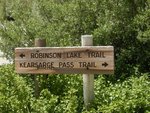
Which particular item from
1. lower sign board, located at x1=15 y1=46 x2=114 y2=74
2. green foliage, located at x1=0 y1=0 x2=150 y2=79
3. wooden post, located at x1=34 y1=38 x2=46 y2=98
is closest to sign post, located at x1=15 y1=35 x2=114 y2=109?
lower sign board, located at x1=15 y1=46 x2=114 y2=74

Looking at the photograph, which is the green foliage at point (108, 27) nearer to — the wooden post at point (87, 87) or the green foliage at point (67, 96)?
the green foliage at point (67, 96)

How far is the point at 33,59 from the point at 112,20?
2.03 metres

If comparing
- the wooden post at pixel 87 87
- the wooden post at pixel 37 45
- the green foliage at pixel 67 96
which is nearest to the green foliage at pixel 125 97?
the green foliage at pixel 67 96

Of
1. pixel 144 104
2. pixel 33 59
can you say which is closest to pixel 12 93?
pixel 33 59

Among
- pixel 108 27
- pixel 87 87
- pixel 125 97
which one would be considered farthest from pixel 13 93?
pixel 108 27

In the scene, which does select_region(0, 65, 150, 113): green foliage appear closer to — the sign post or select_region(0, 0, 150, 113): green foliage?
select_region(0, 0, 150, 113): green foliage

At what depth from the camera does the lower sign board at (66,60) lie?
225 inches

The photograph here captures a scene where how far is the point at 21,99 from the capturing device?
6.13 meters

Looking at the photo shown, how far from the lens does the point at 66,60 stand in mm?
5875

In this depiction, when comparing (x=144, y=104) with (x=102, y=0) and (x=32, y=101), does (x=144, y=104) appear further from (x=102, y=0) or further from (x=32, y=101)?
(x=102, y=0)

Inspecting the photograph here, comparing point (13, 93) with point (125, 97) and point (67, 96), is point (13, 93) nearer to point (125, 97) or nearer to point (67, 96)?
point (67, 96)

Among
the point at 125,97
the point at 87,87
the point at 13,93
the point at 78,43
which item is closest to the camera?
the point at 125,97

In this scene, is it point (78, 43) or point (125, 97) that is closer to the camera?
point (125, 97)

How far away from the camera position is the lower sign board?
5711 mm
